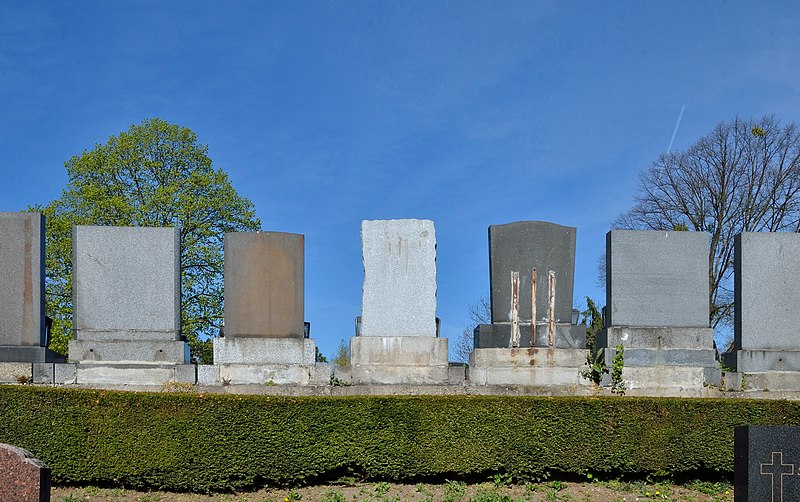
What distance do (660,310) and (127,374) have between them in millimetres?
7460

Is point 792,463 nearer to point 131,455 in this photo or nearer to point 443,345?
point 443,345

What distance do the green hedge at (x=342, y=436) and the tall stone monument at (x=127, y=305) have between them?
6.74 feet

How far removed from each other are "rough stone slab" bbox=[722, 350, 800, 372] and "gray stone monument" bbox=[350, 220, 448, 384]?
4234 mm

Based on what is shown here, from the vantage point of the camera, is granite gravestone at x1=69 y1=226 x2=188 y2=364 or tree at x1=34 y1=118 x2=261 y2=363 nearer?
granite gravestone at x1=69 y1=226 x2=188 y2=364

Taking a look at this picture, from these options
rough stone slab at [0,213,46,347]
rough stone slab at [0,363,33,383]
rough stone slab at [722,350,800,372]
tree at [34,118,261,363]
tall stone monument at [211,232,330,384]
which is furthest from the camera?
tree at [34,118,261,363]

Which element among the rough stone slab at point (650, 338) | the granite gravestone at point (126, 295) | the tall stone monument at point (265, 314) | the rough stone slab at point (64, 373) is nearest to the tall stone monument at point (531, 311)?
the rough stone slab at point (650, 338)

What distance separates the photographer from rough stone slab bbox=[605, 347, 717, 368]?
1131 centimetres

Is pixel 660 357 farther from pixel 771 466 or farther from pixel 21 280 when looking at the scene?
pixel 21 280

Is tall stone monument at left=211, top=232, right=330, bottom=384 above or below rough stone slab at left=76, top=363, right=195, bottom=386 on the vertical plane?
above

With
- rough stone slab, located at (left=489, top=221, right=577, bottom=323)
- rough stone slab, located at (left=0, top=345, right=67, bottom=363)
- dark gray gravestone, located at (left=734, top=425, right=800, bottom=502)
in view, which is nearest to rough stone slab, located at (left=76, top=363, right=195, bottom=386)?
rough stone slab, located at (left=0, top=345, right=67, bottom=363)

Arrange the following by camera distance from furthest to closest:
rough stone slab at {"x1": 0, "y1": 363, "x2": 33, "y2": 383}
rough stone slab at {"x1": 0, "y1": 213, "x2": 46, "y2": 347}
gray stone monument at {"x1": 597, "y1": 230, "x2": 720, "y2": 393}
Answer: gray stone monument at {"x1": 597, "y1": 230, "x2": 720, "y2": 393} → rough stone slab at {"x1": 0, "y1": 213, "x2": 46, "y2": 347} → rough stone slab at {"x1": 0, "y1": 363, "x2": 33, "y2": 383}

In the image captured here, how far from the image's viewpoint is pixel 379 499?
341 inches

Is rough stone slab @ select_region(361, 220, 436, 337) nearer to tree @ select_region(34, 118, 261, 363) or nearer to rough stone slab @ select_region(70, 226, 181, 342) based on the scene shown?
rough stone slab @ select_region(70, 226, 181, 342)

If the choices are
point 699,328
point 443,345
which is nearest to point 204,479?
point 443,345
